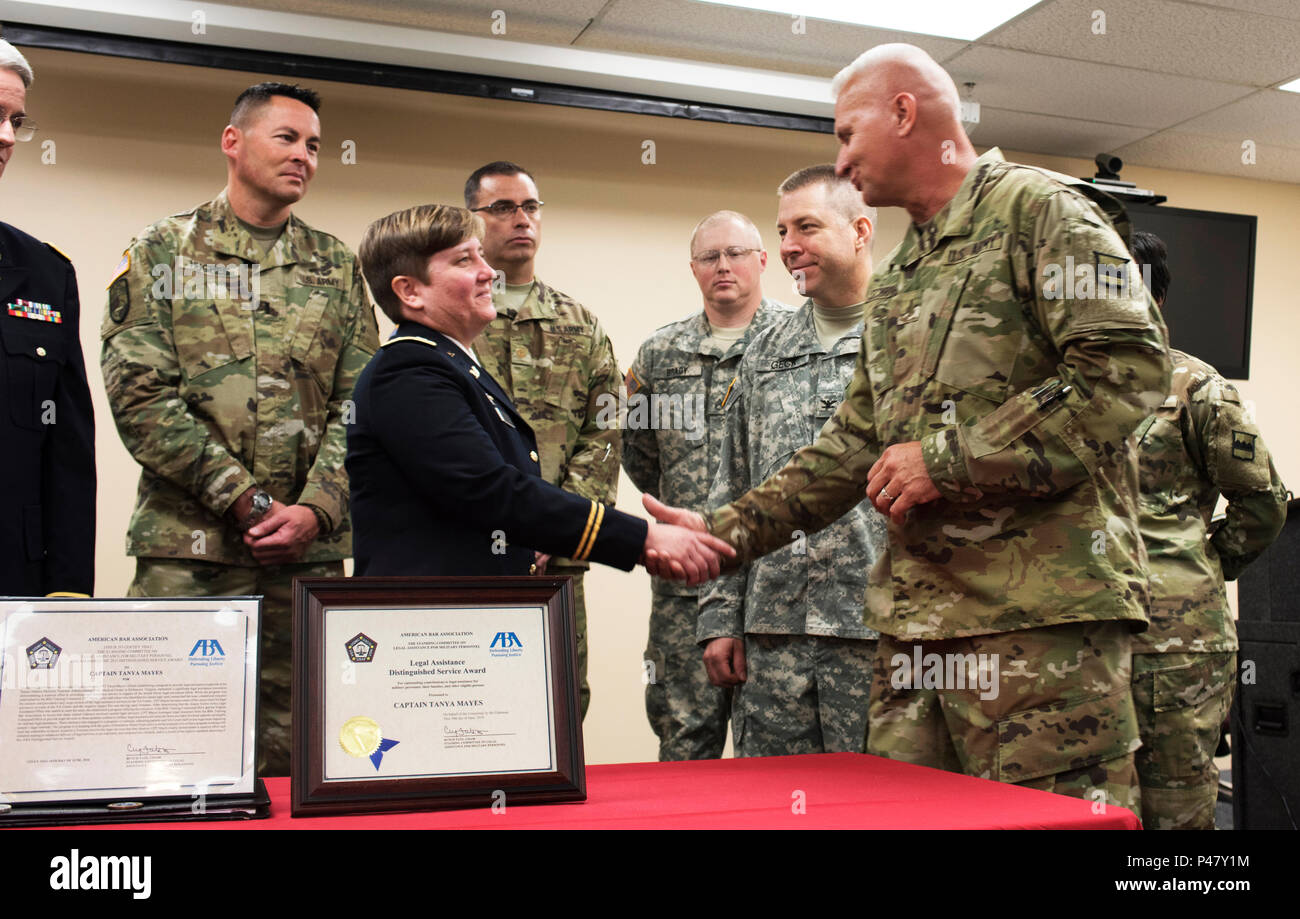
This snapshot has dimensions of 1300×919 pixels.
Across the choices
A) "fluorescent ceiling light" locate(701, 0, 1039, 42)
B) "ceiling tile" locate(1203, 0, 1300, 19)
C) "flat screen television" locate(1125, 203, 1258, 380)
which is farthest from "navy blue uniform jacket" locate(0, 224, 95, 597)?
"flat screen television" locate(1125, 203, 1258, 380)

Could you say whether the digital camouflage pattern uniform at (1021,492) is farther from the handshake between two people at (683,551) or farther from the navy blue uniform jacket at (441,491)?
the navy blue uniform jacket at (441,491)

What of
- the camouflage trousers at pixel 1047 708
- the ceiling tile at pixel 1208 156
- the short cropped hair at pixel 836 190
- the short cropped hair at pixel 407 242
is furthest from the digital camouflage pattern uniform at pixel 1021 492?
the ceiling tile at pixel 1208 156

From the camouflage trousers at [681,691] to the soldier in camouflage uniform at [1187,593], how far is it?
Result: 1052mm

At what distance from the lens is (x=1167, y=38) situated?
14.6ft

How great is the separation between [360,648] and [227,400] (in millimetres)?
1577

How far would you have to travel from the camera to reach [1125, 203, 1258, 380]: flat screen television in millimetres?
5520

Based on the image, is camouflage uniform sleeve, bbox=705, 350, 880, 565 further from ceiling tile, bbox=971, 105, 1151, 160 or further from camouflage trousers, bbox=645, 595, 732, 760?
ceiling tile, bbox=971, 105, 1151, 160

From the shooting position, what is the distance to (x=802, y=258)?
8.84 ft

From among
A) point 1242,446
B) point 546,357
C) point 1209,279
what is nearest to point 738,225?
point 546,357

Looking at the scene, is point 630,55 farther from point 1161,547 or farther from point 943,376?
point 943,376

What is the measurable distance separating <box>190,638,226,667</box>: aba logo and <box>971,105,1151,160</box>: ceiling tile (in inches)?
189

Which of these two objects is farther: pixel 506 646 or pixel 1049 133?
pixel 1049 133

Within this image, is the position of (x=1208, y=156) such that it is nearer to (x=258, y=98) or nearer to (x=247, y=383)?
(x=258, y=98)
